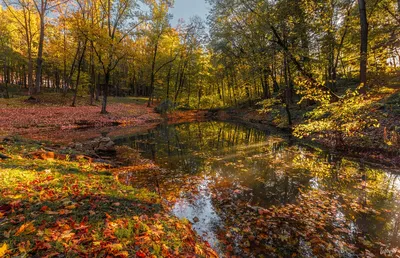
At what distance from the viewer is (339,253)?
12.6ft

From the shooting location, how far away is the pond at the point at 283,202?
4113mm

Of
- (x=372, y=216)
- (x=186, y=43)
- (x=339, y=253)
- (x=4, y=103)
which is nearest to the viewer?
(x=339, y=253)

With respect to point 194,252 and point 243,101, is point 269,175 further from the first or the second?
point 243,101

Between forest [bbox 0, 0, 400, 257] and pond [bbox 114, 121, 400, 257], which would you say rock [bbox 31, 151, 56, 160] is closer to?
forest [bbox 0, 0, 400, 257]

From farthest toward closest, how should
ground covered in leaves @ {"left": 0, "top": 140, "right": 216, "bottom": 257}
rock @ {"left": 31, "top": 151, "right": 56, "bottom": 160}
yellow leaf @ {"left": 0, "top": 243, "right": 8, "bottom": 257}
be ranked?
1. rock @ {"left": 31, "top": 151, "right": 56, "bottom": 160}
2. ground covered in leaves @ {"left": 0, "top": 140, "right": 216, "bottom": 257}
3. yellow leaf @ {"left": 0, "top": 243, "right": 8, "bottom": 257}

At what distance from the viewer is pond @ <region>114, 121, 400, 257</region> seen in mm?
4113

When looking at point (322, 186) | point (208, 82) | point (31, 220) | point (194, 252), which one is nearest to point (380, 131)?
point (322, 186)

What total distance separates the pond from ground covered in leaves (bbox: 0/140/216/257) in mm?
965

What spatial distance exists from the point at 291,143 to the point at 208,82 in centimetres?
3322

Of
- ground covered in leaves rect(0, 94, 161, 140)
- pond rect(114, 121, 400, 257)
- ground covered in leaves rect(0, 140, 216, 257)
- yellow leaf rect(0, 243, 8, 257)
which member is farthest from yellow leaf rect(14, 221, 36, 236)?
ground covered in leaves rect(0, 94, 161, 140)

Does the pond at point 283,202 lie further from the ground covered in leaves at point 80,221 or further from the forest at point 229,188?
the ground covered in leaves at point 80,221

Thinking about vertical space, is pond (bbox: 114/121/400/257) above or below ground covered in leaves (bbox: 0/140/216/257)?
below

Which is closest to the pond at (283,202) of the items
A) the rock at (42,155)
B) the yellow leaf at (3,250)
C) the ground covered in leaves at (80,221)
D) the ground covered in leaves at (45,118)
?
the ground covered in leaves at (80,221)

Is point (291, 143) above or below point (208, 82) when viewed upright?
below
